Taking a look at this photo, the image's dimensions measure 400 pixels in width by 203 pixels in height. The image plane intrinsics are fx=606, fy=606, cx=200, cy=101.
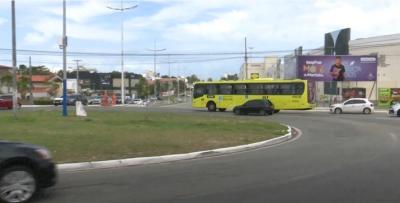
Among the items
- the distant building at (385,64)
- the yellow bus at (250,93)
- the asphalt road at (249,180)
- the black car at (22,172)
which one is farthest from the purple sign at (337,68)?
the black car at (22,172)

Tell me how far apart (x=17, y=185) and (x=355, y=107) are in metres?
45.4

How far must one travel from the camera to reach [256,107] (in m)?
48.4

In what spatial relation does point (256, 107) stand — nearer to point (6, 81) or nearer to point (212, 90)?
point (212, 90)

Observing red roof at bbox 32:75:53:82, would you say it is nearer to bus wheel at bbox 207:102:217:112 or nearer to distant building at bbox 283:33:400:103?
distant building at bbox 283:33:400:103

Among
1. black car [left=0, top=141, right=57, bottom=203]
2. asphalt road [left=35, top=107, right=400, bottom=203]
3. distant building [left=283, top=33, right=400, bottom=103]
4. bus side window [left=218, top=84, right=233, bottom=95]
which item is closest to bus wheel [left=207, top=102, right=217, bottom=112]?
bus side window [left=218, top=84, right=233, bottom=95]

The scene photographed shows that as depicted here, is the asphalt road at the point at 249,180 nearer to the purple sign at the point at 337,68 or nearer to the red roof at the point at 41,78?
the purple sign at the point at 337,68

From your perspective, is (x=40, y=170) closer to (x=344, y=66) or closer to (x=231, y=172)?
(x=231, y=172)

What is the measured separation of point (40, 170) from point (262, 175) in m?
4.68

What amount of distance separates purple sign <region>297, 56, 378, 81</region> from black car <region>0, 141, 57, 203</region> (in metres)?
61.6

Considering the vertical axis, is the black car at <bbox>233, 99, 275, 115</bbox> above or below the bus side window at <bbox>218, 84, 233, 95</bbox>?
below

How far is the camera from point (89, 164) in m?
13.9

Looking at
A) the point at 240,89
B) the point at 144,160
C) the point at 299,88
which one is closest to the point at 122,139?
the point at 144,160

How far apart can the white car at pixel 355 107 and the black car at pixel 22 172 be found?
1761 inches

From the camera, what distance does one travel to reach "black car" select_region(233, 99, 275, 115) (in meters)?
48.2
